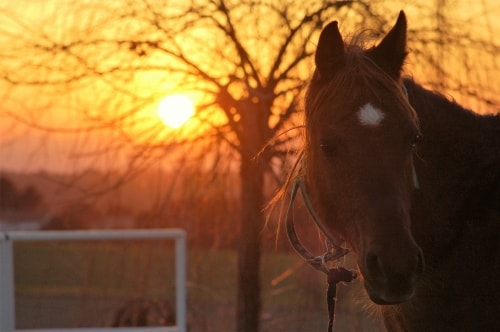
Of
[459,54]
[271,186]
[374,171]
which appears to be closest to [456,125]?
[374,171]

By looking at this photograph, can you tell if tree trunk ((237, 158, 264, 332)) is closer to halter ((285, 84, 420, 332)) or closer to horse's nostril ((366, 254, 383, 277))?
halter ((285, 84, 420, 332))

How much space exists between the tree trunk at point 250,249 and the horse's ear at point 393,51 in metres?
2.69

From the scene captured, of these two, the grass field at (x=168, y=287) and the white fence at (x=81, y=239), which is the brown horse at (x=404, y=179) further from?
the grass field at (x=168, y=287)

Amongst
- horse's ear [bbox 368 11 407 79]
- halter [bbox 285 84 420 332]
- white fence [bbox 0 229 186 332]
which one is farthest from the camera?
white fence [bbox 0 229 186 332]

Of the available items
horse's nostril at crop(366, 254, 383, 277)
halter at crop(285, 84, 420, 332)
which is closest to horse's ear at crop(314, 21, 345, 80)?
halter at crop(285, 84, 420, 332)

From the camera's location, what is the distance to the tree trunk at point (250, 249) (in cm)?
581

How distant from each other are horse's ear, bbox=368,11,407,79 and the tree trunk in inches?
106

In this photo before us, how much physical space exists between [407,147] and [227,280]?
5.01 m

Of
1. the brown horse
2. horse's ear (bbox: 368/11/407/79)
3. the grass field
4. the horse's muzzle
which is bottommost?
the grass field

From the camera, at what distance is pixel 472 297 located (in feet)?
9.25

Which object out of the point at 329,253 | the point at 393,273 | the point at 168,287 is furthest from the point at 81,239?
the point at 393,273

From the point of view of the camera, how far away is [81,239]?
579 centimetres

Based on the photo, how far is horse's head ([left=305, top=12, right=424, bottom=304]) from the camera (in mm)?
2527

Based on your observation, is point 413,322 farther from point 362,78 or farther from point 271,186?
point 271,186
